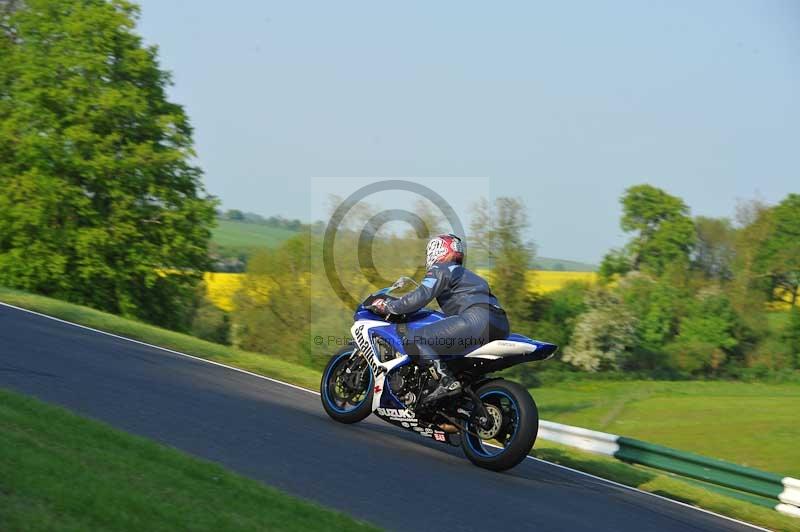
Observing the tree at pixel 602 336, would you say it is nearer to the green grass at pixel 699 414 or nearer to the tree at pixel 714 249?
the green grass at pixel 699 414

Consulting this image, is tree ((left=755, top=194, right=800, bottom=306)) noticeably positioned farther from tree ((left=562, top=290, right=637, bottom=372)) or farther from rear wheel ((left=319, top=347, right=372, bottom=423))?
rear wheel ((left=319, top=347, right=372, bottom=423))

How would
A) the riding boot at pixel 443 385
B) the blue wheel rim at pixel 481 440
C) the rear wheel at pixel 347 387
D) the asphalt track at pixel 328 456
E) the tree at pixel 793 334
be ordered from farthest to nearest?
1. the tree at pixel 793 334
2. the rear wheel at pixel 347 387
3. the riding boot at pixel 443 385
4. the blue wheel rim at pixel 481 440
5. the asphalt track at pixel 328 456

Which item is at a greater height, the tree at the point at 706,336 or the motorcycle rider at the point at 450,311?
the motorcycle rider at the point at 450,311

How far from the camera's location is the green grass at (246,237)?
61.8 meters

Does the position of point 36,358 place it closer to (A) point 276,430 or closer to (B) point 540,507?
(A) point 276,430

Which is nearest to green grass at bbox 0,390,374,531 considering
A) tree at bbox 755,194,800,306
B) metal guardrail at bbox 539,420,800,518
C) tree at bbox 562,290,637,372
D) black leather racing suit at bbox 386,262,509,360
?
black leather racing suit at bbox 386,262,509,360

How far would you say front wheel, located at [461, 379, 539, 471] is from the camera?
27.9ft

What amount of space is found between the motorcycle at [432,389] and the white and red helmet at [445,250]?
0.37 metres

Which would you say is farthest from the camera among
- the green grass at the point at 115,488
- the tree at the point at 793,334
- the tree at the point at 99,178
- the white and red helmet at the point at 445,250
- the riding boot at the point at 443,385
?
the tree at the point at 793,334

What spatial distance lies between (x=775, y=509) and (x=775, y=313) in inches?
2611

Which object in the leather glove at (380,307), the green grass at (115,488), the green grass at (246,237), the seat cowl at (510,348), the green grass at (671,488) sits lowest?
the green grass at (671,488)

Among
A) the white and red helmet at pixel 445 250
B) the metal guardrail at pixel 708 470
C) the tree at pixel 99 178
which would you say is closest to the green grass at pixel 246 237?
the tree at pixel 99 178

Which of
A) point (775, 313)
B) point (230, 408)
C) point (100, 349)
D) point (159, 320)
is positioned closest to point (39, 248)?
point (159, 320)

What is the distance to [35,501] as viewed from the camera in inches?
191
